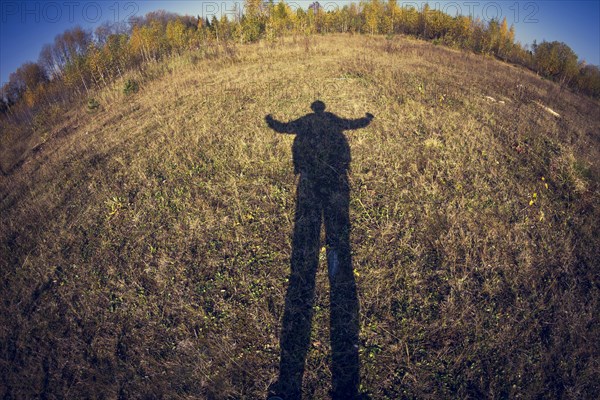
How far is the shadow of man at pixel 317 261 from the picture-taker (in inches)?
138

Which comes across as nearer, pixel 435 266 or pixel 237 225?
pixel 435 266

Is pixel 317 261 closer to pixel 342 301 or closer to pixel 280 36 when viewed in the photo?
pixel 342 301

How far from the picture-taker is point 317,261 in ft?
15.7

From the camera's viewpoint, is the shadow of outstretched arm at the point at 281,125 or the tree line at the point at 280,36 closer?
the shadow of outstretched arm at the point at 281,125

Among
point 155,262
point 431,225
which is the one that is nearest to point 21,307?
point 155,262

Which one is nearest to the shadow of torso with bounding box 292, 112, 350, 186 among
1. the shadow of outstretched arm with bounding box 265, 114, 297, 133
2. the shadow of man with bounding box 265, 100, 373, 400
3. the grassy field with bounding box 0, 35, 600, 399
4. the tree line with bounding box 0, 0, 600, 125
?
the shadow of man with bounding box 265, 100, 373, 400

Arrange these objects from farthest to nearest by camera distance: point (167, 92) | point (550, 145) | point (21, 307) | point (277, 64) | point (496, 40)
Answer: point (496, 40)
point (277, 64)
point (167, 92)
point (550, 145)
point (21, 307)

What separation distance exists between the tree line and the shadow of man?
848 inches

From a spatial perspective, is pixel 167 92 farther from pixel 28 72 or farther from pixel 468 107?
pixel 28 72

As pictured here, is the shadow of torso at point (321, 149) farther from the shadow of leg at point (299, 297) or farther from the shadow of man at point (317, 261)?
the shadow of leg at point (299, 297)

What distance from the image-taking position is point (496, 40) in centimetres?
3612

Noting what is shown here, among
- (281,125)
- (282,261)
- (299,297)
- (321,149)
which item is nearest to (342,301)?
(299,297)

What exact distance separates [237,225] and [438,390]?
13.3 feet

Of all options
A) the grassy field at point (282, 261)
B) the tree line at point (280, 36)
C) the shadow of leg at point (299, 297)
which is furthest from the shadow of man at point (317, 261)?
the tree line at point (280, 36)
